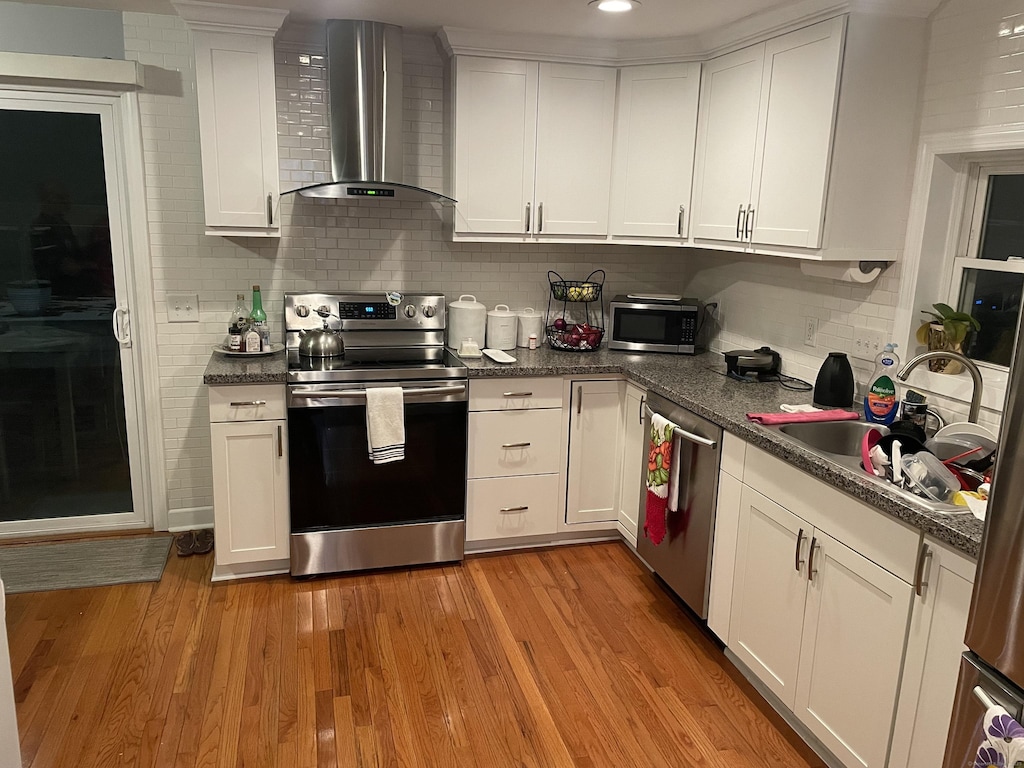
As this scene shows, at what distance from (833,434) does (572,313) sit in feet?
5.71

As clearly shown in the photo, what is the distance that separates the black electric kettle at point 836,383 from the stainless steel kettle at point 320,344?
2.03 m

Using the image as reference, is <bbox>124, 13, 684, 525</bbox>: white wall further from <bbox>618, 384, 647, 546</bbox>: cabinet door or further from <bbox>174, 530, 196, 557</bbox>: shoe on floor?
<bbox>618, 384, 647, 546</bbox>: cabinet door

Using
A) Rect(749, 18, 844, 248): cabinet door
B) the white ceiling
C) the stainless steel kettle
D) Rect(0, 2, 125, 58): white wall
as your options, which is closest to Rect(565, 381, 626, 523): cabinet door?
Rect(749, 18, 844, 248): cabinet door

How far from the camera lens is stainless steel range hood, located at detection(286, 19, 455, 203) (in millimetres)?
3229

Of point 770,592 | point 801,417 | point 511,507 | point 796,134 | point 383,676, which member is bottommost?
point 383,676

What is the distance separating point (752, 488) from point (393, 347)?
1.89 m

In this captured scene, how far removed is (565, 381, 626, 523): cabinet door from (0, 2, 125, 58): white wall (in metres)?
2.58

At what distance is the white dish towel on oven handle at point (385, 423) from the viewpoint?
3117mm

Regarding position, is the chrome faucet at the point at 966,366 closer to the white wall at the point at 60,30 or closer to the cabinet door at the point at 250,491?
the cabinet door at the point at 250,491

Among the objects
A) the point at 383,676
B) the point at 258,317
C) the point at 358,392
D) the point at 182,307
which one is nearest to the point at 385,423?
the point at 358,392

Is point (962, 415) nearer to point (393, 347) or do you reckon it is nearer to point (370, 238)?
point (393, 347)

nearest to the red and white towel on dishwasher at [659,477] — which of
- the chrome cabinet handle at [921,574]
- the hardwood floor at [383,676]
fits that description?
the hardwood floor at [383,676]

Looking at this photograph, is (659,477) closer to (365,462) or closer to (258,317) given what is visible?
(365,462)

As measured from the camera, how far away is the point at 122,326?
3.59 metres
